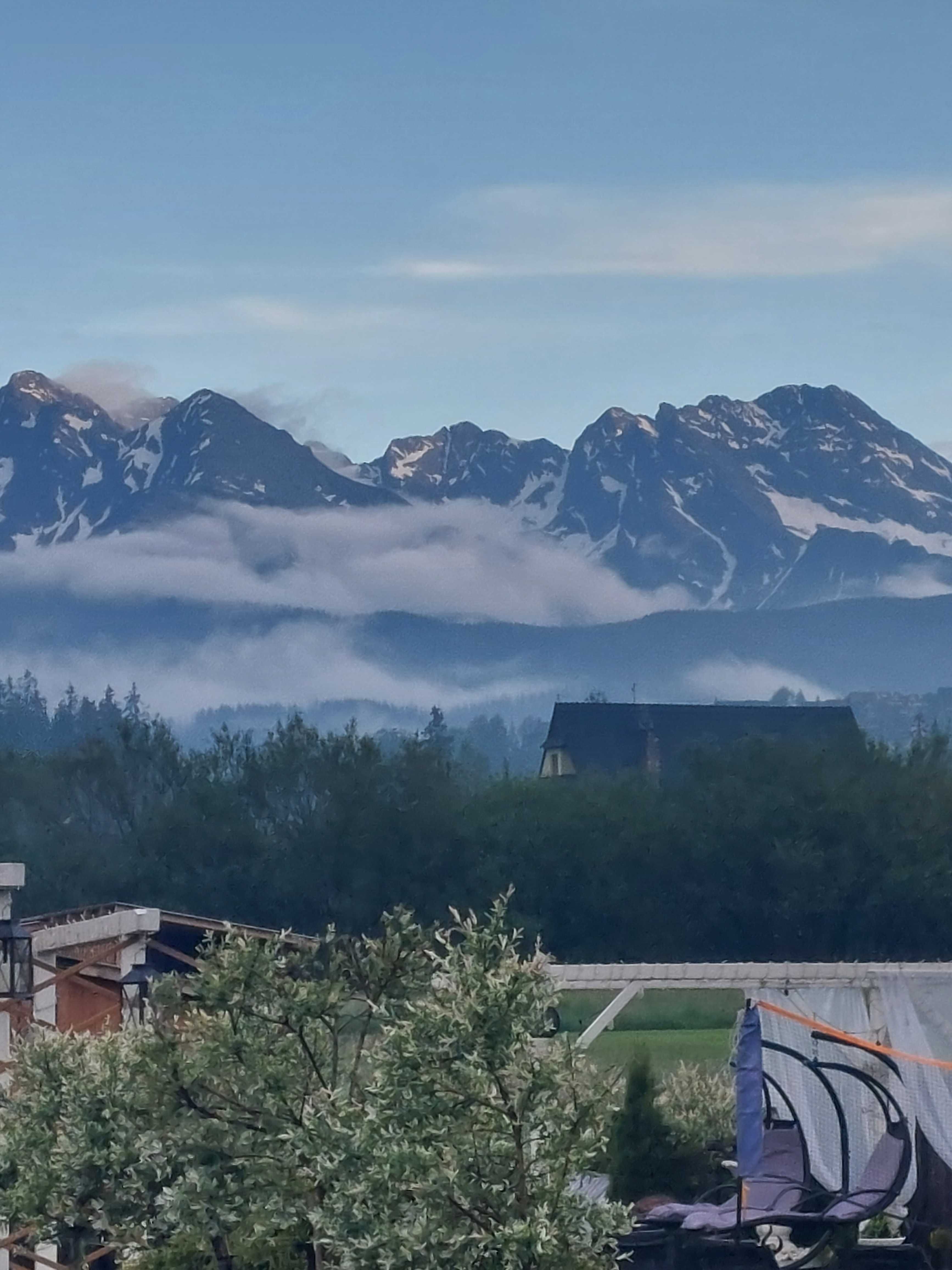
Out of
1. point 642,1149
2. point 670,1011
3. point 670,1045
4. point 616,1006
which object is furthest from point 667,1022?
point 616,1006

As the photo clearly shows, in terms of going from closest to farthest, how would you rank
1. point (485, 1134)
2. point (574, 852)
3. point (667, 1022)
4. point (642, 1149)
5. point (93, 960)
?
point (485, 1134) → point (642, 1149) → point (93, 960) → point (667, 1022) → point (574, 852)

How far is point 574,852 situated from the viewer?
56.1 meters

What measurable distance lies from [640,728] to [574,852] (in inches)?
2070

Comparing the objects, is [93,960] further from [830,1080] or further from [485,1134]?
[485,1134]

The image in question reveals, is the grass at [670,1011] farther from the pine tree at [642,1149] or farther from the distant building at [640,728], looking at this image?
the distant building at [640,728]

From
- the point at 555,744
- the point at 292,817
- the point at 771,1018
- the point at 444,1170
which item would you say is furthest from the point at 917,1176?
the point at 555,744

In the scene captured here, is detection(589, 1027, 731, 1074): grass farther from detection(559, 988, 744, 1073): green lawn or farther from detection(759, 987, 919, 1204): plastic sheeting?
detection(759, 987, 919, 1204): plastic sheeting

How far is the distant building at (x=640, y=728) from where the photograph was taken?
103 m

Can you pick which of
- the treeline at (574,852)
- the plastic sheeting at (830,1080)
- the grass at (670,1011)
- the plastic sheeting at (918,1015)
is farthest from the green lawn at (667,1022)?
the plastic sheeting at (918,1015)

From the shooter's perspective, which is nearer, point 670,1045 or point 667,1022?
point 670,1045

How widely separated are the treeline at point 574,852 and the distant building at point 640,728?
3742cm

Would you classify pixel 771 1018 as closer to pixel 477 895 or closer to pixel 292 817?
pixel 477 895

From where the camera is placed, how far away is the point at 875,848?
54.2 m

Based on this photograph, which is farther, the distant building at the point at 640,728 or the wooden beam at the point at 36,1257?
the distant building at the point at 640,728
